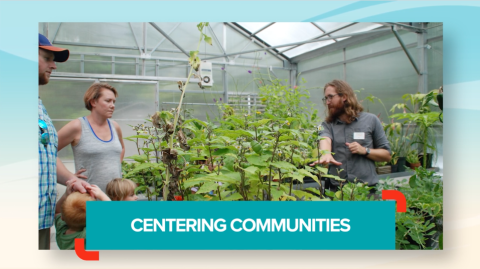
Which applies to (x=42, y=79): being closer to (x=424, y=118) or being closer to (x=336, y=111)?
(x=336, y=111)

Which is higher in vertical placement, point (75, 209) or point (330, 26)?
point (330, 26)

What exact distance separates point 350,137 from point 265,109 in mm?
588

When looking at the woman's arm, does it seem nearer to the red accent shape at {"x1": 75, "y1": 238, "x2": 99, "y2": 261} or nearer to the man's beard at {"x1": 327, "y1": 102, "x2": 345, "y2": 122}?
the red accent shape at {"x1": 75, "y1": 238, "x2": 99, "y2": 261}

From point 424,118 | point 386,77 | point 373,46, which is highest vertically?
point 373,46

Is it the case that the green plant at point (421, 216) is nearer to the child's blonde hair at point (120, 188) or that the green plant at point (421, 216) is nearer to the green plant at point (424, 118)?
the green plant at point (424, 118)

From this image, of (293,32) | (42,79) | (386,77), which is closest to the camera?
(42,79)

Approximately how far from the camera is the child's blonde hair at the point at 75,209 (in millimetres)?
1282

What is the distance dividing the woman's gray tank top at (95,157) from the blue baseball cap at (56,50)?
12.9 inches

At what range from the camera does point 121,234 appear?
1.32 m

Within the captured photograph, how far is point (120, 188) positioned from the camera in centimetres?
129

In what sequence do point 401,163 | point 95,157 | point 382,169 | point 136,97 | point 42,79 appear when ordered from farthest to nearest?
point 401,163 → point 382,169 → point 136,97 → point 42,79 → point 95,157

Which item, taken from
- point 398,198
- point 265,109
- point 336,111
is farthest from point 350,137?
point 265,109

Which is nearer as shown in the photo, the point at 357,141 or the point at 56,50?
the point at 56,50
